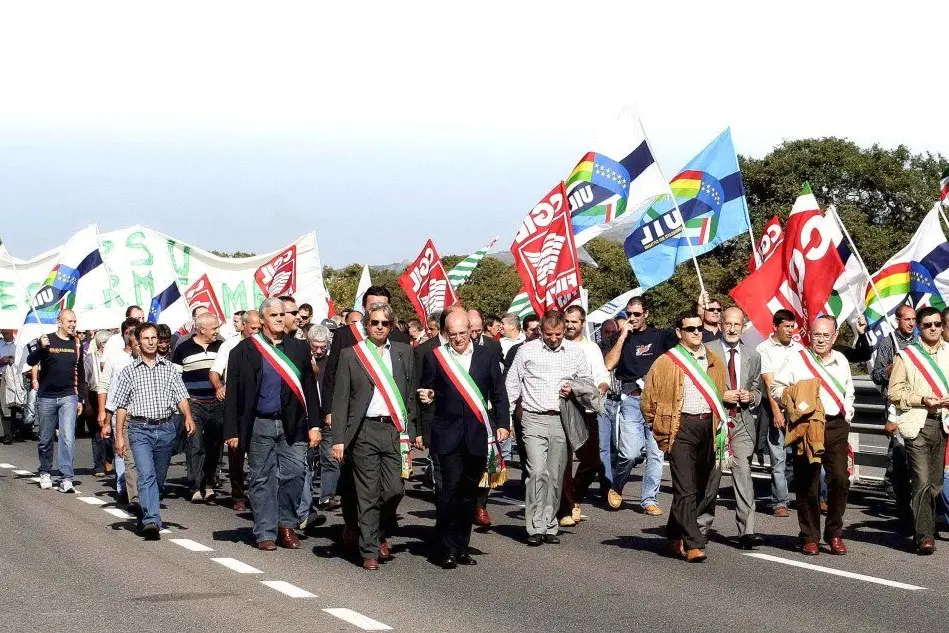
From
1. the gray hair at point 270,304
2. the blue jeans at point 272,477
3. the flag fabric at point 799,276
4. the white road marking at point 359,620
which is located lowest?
the white road marking at point 359,620

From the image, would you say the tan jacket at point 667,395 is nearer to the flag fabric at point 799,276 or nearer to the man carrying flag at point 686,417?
the man carrying flag at point 686,417

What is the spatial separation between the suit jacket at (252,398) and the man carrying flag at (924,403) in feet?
15.1

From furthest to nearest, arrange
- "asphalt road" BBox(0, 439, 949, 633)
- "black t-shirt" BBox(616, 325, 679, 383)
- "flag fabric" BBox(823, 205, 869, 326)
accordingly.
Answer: "flag fabric" BBox(823, 205, 869, 326)
"black t-shirt" BBox(616, 325, 679, 383)
"asphalt road" BBox(0, 439, 949, 633)

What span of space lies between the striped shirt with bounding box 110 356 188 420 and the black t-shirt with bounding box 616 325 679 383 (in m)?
4.48

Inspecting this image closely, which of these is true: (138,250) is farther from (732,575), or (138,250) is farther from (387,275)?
(387,275)

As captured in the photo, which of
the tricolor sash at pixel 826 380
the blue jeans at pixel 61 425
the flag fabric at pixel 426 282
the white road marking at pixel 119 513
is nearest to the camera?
the tricolor sash at pixel 826 380

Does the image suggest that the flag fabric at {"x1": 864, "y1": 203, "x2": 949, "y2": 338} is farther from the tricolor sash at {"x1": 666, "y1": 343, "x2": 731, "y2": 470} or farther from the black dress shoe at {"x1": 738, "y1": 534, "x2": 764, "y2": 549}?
the tricolor sash at {"x1": 666, "y1": 343, "x2": 731, "y2": 470}

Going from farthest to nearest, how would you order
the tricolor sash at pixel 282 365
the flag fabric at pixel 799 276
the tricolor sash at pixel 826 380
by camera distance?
the flag fabric at pixel 799 276 → the tricolor sash at pixel 282 365 → the tricolor sash at pixel 826 380

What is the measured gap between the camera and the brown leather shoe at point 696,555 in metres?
10.9

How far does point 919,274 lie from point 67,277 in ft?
36.9

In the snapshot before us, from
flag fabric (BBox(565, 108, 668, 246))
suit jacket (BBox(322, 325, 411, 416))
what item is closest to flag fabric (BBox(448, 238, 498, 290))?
flag fabric (BBox(565, 108, 668, 246))

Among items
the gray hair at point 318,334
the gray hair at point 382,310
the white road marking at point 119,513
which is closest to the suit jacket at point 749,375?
the gray hair at point 382,310

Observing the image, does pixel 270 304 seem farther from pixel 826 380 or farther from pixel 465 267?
pixel 465 267

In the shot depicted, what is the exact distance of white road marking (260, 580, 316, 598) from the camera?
9445 millimetres
